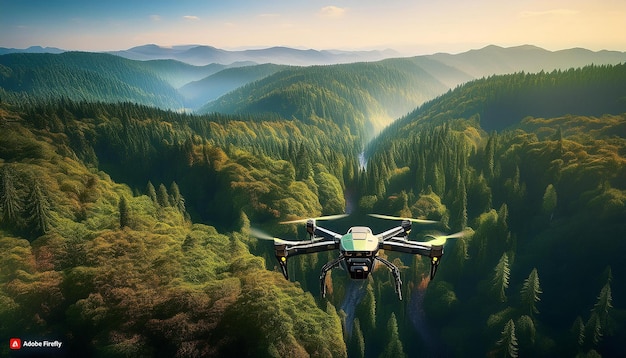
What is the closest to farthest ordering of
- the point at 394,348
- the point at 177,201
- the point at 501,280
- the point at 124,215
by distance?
the point at 394,348, the point at 124,215, the point at 501,280, the point at 177,201

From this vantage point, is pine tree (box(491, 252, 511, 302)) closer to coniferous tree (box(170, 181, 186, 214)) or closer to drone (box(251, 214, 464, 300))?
drone (box(251, 214, 464, 300))

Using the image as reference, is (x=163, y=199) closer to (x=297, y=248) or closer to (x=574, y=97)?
(x=297, y=248)

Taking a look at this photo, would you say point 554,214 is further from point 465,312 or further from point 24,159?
point 24,159

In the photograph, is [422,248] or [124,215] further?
[124,215]

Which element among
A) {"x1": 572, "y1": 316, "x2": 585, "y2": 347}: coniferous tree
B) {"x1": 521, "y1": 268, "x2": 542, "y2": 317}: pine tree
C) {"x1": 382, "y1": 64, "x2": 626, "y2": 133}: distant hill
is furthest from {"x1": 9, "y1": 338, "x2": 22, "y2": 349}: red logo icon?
{"x1": 382, "y1": 64, "x2": 626, "y2": 133}: distant hill

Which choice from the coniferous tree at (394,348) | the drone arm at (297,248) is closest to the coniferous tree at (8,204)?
the drone arm at (297,248)

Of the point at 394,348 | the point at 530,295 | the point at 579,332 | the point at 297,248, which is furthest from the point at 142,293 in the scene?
the point at 579,332

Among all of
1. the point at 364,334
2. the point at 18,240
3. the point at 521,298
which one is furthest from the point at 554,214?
the point at 18,240

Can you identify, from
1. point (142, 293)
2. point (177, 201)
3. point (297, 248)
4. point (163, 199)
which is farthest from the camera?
point (177, 201)

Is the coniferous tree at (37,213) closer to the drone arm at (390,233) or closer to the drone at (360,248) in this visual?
the drone at (360,248)
